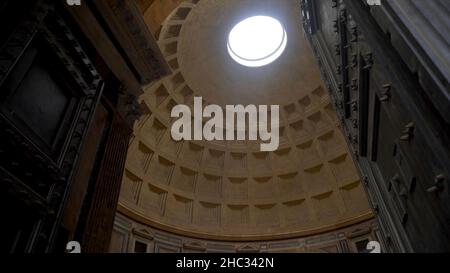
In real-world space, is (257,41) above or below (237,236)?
above

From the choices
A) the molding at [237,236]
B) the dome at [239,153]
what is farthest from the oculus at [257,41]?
the molding at [237,236]

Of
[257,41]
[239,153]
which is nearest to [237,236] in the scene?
A: [239,153]

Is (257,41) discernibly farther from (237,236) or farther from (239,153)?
(237,236)

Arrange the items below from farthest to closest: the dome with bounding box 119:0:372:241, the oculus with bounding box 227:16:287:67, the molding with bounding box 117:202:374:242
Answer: the oculus with bounding box 227:16:287:67 < the dome with bounding box 119:0:372:241 < the molding with bounding box 117:202:374:242

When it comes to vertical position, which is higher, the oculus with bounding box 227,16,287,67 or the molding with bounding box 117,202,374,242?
the oculus with bounding box 227,16,287,67

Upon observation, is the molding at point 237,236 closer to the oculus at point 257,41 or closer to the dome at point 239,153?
the dome at point 239,153

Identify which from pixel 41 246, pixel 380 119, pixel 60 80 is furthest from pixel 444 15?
pixel 60 80

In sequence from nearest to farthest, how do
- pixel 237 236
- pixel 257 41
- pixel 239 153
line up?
1. pixel 237 236
2. pixel 239 153
3. pixel 257 41

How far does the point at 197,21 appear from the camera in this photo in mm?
14273

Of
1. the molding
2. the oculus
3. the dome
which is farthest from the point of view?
the oculus

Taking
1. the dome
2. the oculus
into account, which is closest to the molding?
the dome

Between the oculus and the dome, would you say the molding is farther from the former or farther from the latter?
the oculus

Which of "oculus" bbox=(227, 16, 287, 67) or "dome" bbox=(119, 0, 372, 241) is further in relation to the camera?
"oculus" bbox=(227, 16, 287, 67)

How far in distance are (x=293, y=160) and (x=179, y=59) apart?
7625mm
